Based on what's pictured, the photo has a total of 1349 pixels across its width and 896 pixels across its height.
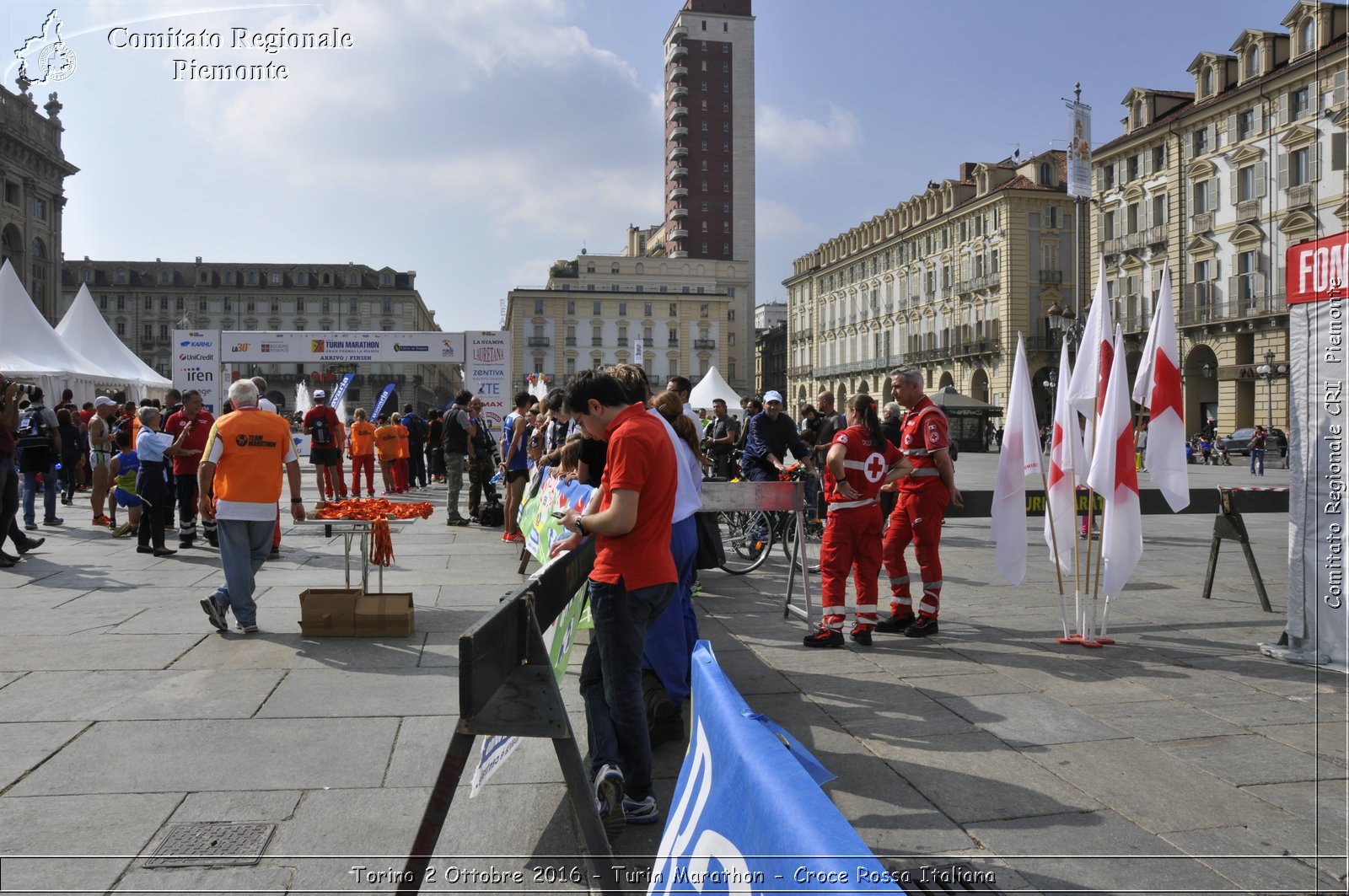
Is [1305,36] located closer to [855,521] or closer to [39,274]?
[855,521]

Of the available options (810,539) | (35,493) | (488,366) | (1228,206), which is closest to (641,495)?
(810,539)

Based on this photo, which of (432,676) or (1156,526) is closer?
(432,676)

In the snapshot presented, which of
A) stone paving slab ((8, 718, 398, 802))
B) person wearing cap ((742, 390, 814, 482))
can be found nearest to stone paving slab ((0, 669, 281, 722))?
stone paving slab ((8, 718, 398, 802))

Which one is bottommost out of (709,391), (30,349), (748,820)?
(748,820)

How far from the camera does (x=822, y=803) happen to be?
149 centimetres

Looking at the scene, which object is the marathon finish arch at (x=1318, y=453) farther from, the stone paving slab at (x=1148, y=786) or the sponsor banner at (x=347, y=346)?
the sponsor banner at (x=347, y=346)

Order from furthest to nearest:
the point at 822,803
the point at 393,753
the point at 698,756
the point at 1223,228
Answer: the point at 1223,228 < the point at 393,753 < the point at 698,756 < the point at 822,803

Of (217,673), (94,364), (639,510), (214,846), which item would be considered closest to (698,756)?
(639,510)

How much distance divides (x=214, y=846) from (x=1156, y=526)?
1461 cm

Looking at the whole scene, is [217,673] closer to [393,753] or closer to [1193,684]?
[393,753]

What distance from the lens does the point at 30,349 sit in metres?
21.8

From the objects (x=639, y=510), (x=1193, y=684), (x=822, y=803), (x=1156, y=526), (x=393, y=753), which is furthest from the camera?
(x=1156, y=526)

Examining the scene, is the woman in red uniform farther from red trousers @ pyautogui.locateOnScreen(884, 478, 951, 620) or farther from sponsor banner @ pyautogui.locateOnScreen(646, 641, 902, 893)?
sponsor banner @ pyautogui.locateOnScreen(646, 641, 902, 893)

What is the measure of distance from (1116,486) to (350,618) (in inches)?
210
